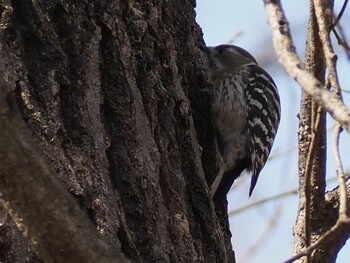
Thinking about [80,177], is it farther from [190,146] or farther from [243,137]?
[243,137]

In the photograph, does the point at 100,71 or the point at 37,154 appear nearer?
the point at 37,154

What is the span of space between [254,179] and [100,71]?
2.07 meters

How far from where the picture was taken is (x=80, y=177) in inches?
103

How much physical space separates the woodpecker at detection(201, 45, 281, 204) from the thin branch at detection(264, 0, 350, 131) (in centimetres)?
262

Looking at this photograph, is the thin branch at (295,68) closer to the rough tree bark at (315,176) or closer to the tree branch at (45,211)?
the tree branch at (45,211)

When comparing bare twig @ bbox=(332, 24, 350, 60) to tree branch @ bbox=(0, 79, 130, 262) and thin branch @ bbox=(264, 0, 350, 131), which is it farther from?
tree branch @ bbox=(0, 79, 130, 262)

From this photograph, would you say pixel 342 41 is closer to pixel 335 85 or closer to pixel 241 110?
pixel 335 85

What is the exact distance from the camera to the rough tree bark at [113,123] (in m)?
2.60

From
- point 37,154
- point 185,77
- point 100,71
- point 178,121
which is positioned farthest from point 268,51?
point 37,154

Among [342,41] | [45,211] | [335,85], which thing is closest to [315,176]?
[342,41]

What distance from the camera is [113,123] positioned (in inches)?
112

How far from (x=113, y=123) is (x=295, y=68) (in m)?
1.25

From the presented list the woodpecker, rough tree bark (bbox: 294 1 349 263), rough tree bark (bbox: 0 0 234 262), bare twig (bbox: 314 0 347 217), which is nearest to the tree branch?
bare twig (bbox: 314 0 347 217)

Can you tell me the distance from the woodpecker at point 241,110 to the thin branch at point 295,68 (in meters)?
2.62
